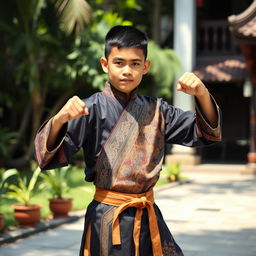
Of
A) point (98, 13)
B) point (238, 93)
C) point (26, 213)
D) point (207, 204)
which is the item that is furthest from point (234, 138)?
point (26, 213)

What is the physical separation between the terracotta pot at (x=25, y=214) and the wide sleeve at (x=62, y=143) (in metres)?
4.78

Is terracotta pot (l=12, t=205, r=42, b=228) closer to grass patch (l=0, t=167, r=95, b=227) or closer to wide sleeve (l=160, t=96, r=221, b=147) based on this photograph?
grass patch (l=0, t=167, r=95, b=227)

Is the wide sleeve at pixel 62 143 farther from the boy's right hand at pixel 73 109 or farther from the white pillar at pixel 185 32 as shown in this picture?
the white pillar at pixel 185 32

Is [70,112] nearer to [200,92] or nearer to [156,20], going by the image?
[200,92]

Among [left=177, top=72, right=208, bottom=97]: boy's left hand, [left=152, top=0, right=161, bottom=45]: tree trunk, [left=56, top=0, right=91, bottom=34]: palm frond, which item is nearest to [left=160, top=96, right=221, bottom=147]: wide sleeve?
[left=177, top=72, right=208, bottom=97]: boy's left hand

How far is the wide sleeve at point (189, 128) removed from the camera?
3.29 meters

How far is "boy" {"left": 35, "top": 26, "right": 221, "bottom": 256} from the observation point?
325 cm

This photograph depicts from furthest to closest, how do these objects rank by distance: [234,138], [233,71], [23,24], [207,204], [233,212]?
[234,138], [233,71], [23,24], [207,204], [233,212]

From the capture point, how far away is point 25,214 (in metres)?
7.81

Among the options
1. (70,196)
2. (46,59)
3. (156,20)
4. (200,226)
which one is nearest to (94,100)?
(200,226)

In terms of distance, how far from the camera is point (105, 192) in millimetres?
3293

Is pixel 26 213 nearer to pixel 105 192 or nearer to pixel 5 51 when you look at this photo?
pixel 105 192

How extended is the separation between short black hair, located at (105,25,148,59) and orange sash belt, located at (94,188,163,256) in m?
0.77

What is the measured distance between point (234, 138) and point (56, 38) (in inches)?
295
